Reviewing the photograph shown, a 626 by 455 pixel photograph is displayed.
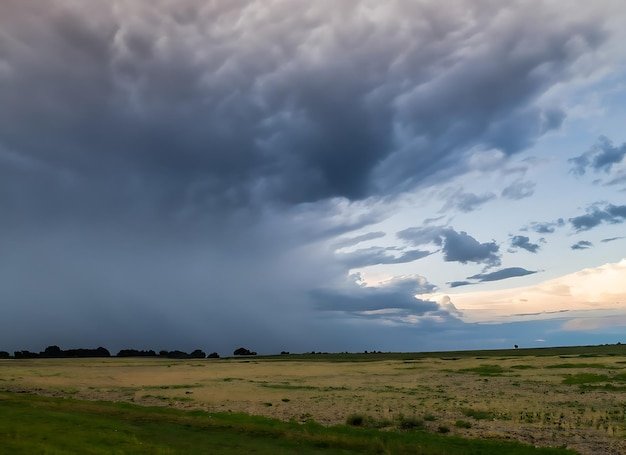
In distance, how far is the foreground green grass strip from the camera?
23547 millimetres

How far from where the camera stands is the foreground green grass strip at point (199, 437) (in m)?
23.5

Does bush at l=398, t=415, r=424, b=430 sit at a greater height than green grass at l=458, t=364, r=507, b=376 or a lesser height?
lesser

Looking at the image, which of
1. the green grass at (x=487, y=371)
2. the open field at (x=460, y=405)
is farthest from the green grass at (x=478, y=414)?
the green grass at (x=487, y=371)

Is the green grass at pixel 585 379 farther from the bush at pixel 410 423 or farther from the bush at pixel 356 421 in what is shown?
the bush at pixel 356 421

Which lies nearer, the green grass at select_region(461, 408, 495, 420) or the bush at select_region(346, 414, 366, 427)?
the bush at select_region(346, 414, 366, 427)

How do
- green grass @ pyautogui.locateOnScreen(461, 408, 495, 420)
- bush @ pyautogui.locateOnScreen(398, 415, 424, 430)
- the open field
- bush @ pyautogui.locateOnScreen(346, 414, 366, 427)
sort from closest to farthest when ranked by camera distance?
the open field < bush @ pyautogui.locateOnScreen(398, 415, 424, 430) < bush @ pyautogui.locateOnScreen(346, 414, 366, 427) < green grass @ pyautogui.locateOnScreen(461, 408, 495, 420)

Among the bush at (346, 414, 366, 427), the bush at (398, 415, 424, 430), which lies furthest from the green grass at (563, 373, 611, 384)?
the bush at (346, 414, 366, 427)

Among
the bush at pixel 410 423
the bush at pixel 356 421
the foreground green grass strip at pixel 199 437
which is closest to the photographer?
the foreground green grass strip at pixel 199 437

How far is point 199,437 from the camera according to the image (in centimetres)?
2756

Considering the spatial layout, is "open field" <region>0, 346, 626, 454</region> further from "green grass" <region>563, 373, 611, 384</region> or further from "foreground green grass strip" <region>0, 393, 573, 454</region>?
"foreground green grass strip" <region>0, 393, 573, 454</region>

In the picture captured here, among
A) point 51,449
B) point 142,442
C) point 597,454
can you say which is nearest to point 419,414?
point 597,454

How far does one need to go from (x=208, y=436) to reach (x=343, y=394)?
32.2 meters

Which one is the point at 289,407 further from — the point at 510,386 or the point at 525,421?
the point at 510,386

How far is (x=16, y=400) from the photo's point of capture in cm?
4159
